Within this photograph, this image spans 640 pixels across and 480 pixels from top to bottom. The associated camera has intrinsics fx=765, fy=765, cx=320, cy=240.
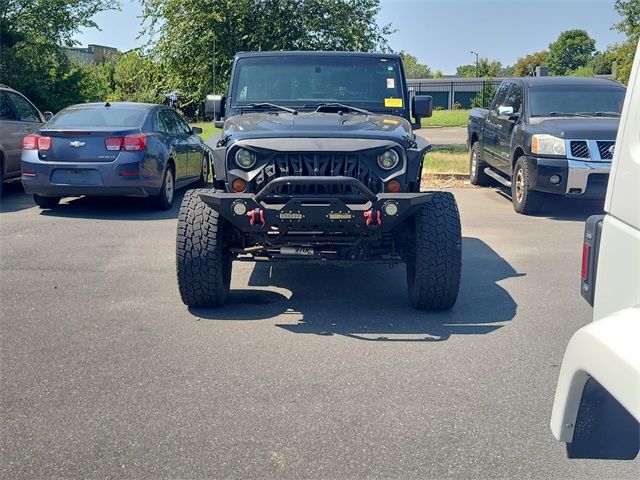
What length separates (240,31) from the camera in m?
17.0

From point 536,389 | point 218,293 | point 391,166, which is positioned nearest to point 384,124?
point 391,166

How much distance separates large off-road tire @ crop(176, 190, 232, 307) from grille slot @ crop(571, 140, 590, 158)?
5911 mm

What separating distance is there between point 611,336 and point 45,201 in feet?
32.4

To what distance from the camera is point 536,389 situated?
4363 millimetres

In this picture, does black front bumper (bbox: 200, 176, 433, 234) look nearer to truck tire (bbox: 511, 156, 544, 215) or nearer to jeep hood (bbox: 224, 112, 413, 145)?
jeep hood (bbox: 224, 112, 413, 145)

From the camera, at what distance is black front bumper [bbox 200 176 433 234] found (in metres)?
5.30

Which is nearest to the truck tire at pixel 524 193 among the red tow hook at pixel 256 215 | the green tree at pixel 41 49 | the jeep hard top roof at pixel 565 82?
the jeep hard top roof at pixel 565 82

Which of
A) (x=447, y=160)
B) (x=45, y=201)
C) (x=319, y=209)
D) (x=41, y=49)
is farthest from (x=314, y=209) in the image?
(x=41, y=49)

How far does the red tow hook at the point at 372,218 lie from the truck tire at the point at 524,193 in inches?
221

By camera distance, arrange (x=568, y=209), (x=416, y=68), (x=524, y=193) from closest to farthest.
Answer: (x=524, y=193) < (x=568, y=209) < (x=416, y=68)

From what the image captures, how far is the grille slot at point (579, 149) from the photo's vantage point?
995 cm

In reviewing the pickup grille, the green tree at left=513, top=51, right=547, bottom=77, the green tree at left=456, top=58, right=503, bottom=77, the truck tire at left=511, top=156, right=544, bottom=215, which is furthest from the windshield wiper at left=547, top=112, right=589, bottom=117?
the green tree at left=513, top=51, right=547, bottom=77

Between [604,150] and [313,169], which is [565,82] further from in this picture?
[313,169]

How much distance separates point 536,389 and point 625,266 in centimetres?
224
